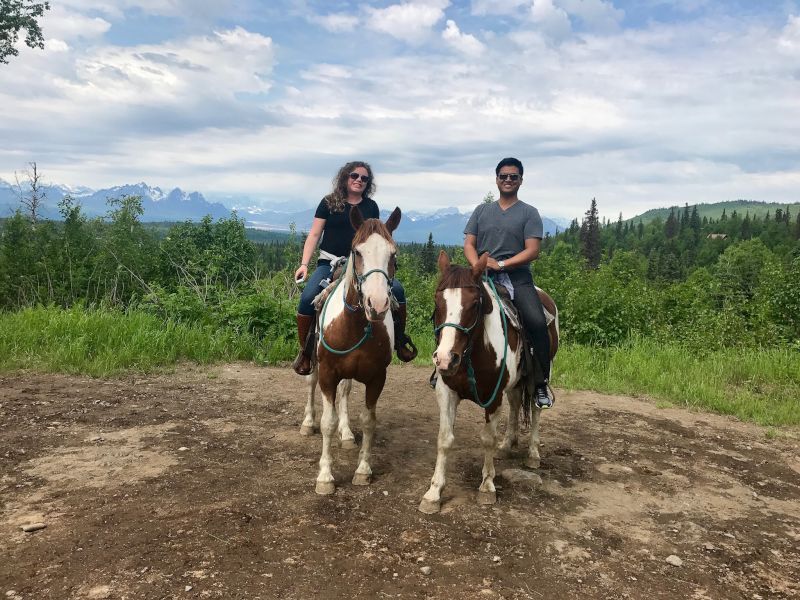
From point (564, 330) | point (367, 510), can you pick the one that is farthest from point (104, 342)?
point (564, 330)

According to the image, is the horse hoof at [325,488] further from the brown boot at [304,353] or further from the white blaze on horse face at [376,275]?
the white blaze on horse face at [376,275]

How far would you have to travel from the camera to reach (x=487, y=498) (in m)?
4.39

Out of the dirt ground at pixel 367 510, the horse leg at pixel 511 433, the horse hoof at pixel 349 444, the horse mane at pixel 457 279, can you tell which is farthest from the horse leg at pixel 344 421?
the horse mane at pixel 457 279

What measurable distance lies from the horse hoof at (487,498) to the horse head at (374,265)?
179 cm

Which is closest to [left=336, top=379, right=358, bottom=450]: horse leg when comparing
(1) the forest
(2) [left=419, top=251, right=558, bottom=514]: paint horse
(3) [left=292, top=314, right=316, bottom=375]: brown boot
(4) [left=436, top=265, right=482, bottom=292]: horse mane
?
(3) [left=292, top=314, right=316, bottom=375]: brown boot

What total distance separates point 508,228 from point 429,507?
253 centimetres

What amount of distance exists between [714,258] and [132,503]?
4381 inches

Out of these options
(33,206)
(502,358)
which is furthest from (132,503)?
(33,206)

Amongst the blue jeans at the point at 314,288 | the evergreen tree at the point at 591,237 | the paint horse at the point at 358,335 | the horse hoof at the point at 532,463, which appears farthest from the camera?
the evergreen tree at the point at 591,237

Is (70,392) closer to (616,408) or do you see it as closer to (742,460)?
(616,408)

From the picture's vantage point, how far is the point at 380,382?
4727 millimetres

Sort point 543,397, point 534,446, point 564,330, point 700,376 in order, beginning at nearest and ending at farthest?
point 543,397, point 534,446, point 700,376, point 564,330

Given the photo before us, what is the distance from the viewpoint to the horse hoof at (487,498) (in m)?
4.36

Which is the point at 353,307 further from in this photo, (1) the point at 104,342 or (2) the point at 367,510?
(1) the point at 104,342
